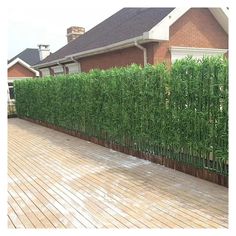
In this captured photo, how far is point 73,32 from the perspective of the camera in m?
27.0

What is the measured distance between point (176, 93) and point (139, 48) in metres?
6.26

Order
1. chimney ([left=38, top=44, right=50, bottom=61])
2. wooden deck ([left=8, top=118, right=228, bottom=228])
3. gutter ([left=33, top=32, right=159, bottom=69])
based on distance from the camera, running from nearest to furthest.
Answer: wooden deck ([left=8, top=118, right=228, bottom=228]) → gutter ([left=33, top=32, right=159, bottom=69]) → chimney ([left=38, top=44, right=50, bottom=61])

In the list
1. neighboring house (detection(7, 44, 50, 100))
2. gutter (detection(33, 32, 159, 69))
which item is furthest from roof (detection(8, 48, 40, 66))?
gutter (detection(33, 32, 159, 69))

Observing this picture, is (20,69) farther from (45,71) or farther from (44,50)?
(45,71)

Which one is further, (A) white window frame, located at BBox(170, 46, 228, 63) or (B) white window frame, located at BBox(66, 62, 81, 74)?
(B) white window frame, located at BBox(66, 62, 81, 74)

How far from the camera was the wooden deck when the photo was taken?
4.76m

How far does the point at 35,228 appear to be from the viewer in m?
4.63

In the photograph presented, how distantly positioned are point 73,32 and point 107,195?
23361mm

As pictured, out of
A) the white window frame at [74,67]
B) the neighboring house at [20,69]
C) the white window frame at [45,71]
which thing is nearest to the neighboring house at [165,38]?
the white window frame at [74,67]

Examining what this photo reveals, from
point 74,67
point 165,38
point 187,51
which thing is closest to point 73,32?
point 74,67

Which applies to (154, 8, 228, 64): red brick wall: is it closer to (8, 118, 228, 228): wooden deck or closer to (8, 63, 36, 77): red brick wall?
(8, 118, 228, 228): wooden deck

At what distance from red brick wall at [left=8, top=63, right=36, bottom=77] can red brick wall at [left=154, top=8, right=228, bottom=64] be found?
2145 centimetres

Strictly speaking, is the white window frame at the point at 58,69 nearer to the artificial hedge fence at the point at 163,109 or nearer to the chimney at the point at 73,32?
the chimney at the point at 73,32

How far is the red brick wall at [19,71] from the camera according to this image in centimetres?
3033
